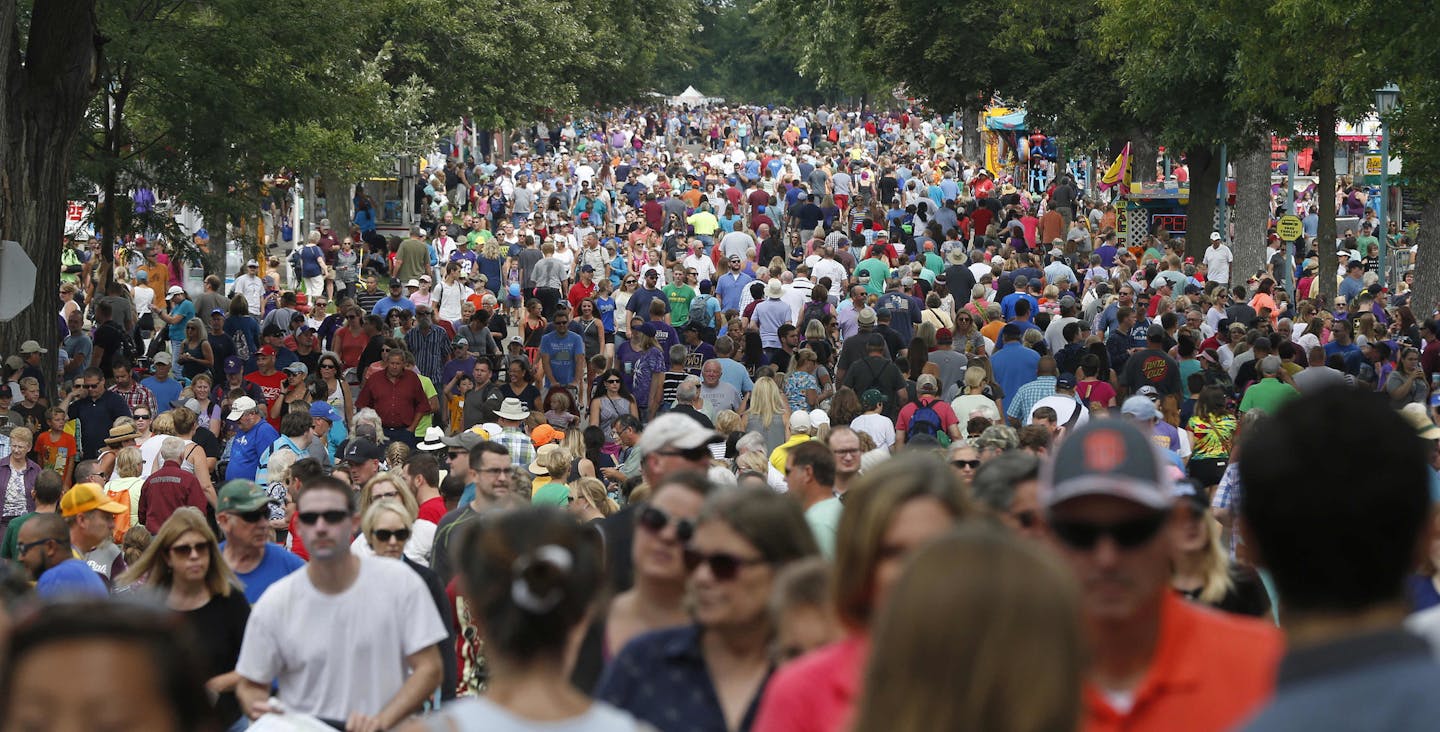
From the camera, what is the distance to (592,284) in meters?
25.6

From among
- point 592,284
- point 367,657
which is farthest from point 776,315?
point 367,657

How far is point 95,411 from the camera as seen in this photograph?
1698cm

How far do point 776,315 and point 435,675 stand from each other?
609 inches

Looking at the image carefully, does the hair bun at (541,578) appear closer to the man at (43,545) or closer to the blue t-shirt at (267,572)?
the blue t-shirt at (267,572)

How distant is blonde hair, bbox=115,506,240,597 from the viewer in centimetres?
719

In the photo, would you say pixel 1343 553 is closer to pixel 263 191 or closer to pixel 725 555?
pixel 725 555

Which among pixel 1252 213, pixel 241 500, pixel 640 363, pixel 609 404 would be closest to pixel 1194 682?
pixel 241 500

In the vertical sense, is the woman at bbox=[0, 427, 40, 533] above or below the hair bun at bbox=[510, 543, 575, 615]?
below

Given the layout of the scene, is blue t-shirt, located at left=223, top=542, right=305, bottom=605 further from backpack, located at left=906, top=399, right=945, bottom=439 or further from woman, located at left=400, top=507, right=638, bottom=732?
backpack, located at left=906, top=399, right=945, bottom=439

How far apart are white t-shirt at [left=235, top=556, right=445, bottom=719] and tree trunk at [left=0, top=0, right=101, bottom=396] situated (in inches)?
561

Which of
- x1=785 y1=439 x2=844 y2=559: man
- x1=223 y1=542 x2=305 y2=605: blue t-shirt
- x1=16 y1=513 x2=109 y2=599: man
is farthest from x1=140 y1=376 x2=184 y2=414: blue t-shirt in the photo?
x1=785 y1=439 x2=844 y2=559: man

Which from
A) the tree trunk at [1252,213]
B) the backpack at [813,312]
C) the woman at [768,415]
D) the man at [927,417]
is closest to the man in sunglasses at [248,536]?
the man at [927,417]

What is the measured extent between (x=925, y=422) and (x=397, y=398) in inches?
203

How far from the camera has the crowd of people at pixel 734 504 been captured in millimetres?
2770
